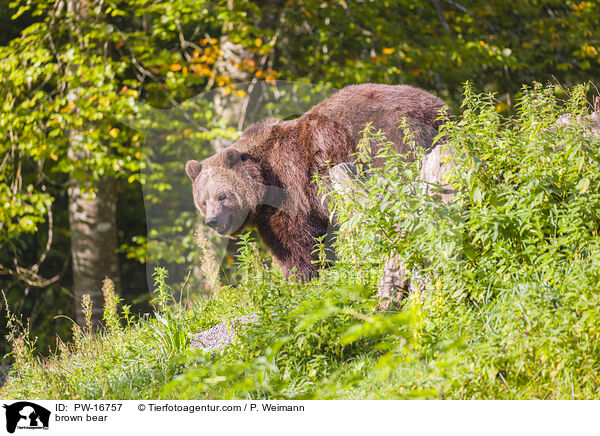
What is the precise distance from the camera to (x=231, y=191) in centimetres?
527

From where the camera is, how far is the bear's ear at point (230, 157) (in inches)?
205

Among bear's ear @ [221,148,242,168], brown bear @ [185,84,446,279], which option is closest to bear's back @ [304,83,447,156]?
brown bear @ [185,84,446,279]

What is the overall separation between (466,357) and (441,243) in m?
0.64

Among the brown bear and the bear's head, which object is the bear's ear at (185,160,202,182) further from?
the bear's head

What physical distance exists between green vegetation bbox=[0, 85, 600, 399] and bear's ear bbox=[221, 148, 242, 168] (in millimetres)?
1598

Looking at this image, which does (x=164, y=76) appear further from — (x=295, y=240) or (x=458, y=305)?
(x=458, y=305)

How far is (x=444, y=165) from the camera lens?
12.2ft

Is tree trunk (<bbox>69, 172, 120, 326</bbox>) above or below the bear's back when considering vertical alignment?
below
